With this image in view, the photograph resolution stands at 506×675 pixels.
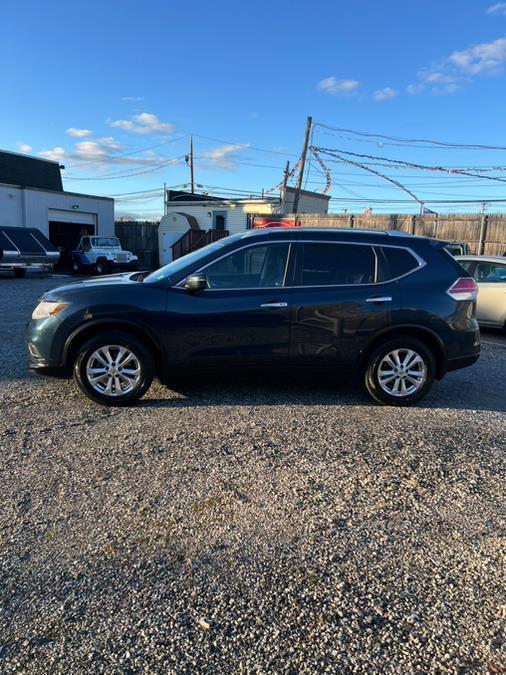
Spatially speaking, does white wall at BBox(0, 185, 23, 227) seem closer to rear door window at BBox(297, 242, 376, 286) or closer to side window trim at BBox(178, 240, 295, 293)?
side window trim at BBox(178, 240, 295, 293)

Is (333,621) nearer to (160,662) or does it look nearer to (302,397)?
(160,662)

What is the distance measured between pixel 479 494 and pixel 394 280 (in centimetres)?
231

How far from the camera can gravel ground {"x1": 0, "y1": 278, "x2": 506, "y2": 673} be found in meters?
1.99

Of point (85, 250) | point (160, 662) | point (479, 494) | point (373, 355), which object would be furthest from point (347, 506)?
point (85, 250)

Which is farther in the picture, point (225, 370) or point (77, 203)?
point (77, 203)

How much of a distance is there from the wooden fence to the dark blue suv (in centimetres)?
1241

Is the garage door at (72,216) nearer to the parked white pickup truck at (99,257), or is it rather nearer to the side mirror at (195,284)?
the parked white pickup truck at (99,257)

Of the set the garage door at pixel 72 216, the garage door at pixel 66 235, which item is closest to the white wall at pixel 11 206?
the garage door at pixel 72 216

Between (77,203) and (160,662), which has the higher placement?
(77,203)

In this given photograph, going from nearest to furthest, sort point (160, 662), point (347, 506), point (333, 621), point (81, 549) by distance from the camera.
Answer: point (160, 662)
point (333, 621)
point (81, 549)
point (347, 506)

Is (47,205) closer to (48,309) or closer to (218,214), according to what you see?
(218,214)

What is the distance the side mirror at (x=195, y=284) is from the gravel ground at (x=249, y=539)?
3.74 ft

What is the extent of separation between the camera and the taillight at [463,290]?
4.90 metres

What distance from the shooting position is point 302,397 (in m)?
5.05
